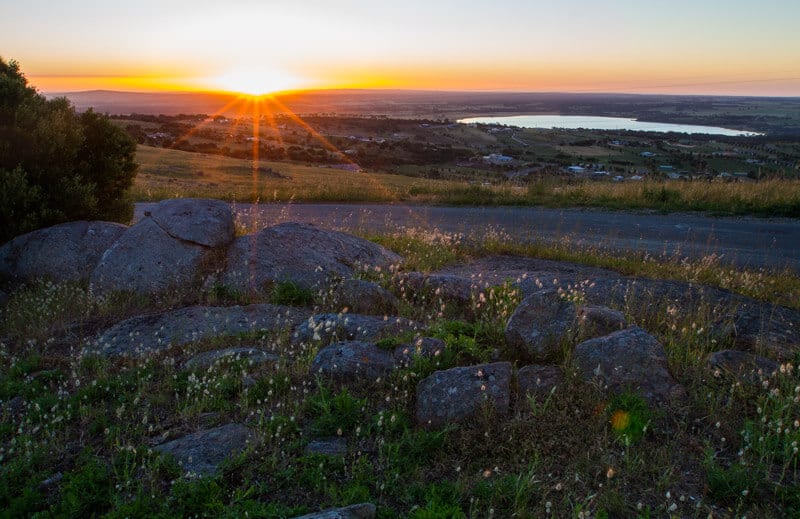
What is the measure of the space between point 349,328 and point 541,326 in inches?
81.5

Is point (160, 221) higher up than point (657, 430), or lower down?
higher up

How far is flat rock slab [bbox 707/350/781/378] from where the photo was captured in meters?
Result: 5.02

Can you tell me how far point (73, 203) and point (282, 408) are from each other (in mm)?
7906

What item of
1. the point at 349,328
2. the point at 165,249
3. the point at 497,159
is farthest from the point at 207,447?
the point at 497,159

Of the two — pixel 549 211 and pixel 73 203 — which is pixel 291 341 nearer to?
pixel 73 203

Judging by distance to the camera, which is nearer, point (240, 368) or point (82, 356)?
point (240, 368)

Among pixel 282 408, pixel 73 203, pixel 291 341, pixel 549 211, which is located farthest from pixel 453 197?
pixel 282 408

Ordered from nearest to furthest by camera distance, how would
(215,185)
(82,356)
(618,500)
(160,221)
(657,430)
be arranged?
(618,500) → (657,430) → (82,356) → (160,221) → (215,185)

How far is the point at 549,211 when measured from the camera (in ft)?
61.4

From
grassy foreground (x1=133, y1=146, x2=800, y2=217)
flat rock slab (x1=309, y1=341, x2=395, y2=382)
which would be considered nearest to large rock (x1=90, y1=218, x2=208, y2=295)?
flat rock slab (x1=309, y1=341, x2=395, y2=382)

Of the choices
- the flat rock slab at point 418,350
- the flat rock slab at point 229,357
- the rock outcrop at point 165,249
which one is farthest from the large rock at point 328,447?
the rock outcrop at point 165,249

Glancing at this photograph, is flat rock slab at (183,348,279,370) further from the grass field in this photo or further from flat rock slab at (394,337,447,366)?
the grass field

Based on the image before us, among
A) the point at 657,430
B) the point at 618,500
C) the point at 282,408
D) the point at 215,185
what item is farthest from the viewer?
the point at 215,185

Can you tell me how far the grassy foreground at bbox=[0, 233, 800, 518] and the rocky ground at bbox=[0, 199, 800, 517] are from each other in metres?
0.02
